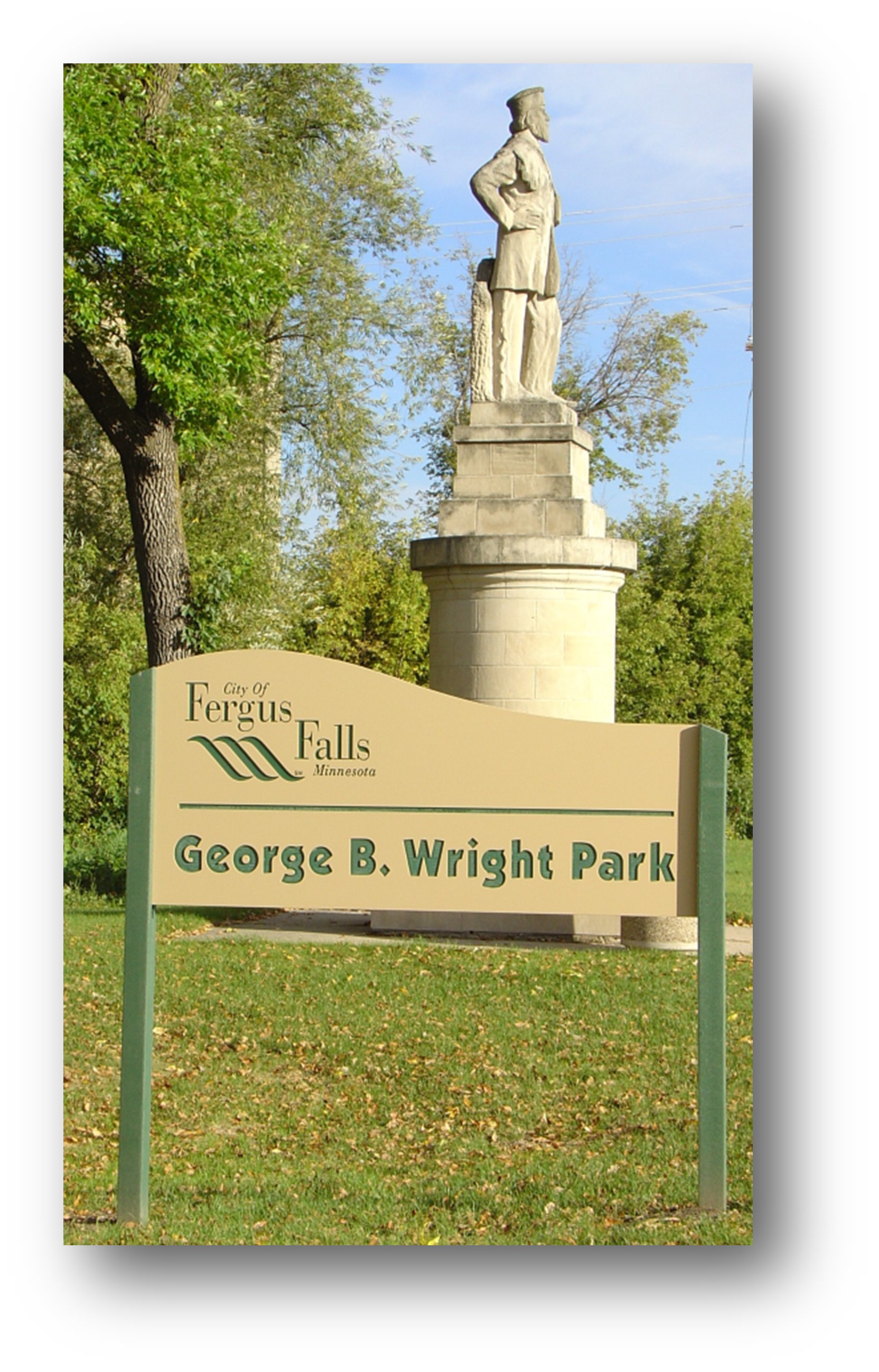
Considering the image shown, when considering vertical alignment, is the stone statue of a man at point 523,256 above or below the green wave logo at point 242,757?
above

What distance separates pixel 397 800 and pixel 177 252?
907 cm

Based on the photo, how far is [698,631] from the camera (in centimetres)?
2397

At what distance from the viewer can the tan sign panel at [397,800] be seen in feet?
18.3

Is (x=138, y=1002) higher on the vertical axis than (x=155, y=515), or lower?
lower

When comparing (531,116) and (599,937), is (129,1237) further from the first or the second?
(531,116)

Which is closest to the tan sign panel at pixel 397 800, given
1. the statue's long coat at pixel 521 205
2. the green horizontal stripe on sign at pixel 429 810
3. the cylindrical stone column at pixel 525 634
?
the green horizontal stripe on sign at pixel 429 810

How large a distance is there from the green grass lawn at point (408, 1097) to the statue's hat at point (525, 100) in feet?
20.4

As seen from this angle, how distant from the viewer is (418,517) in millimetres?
25969

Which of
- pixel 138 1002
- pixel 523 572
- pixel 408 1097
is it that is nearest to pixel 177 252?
pixel 523 572

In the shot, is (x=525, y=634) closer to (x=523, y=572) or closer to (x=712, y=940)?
(x=523, y=572)

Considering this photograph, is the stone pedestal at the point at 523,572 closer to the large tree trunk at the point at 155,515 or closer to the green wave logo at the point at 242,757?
the large tree trunk at the point at 155,515

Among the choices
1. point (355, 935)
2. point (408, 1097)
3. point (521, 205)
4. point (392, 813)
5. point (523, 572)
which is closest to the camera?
point (392, 813)

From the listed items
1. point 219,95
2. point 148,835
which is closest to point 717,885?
point 148,835

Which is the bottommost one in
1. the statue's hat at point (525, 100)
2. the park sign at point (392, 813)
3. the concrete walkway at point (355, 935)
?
the concrete walkway at point (355, 935)
